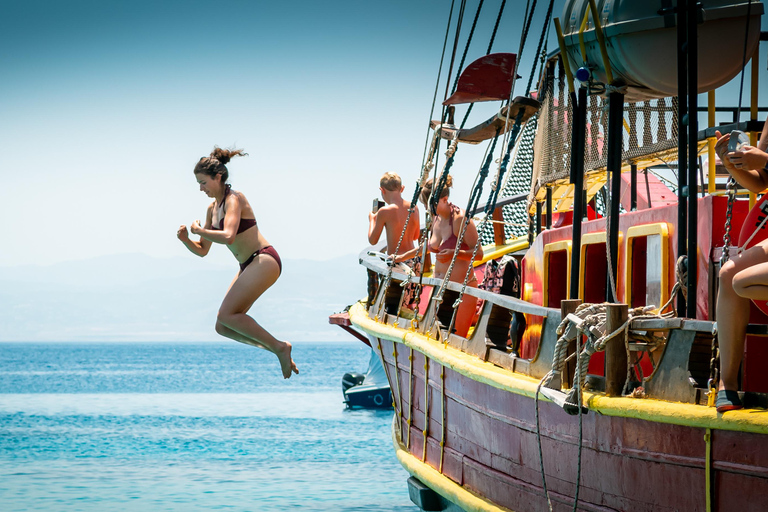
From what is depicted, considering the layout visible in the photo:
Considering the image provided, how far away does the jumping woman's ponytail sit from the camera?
23.0 feet

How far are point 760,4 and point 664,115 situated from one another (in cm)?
102

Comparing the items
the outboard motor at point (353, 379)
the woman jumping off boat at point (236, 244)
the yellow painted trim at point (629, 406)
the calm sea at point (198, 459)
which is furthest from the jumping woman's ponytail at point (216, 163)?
the outboard motor at point (353, 379)

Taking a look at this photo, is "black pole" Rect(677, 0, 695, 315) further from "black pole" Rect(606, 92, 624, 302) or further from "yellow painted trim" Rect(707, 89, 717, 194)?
"yellow painted trim" Rect(707, 89, 717, 194)

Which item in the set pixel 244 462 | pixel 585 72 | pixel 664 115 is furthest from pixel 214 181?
pixel 244 462

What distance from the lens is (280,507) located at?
14.2m

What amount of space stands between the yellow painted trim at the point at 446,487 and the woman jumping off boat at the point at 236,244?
1702 mm

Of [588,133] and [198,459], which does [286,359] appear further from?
[198,459]

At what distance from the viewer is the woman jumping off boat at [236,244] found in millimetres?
6967

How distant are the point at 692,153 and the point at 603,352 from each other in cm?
162

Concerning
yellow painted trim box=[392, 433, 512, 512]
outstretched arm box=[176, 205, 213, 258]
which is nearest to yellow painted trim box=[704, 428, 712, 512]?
yellow painted trim box=[392, 433, 512, 512]

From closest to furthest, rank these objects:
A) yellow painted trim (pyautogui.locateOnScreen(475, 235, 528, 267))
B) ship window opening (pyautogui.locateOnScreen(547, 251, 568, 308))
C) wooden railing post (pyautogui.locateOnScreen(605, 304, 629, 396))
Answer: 1. wooden railing post (pyautogui.locateOnScreen(605, 304, 629, 396))
2. ship window opening (pyautogui.locateOnScreen(547, 251, 568, 308))
3. yellow painted trim (pyautogui.locateOnScreen(475, 235, 528, 267))

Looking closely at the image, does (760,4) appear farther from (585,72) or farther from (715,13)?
(585,72)

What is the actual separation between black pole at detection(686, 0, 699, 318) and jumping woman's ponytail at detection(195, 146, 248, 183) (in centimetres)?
346

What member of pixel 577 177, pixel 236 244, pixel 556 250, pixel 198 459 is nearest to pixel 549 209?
pixel 556 250
